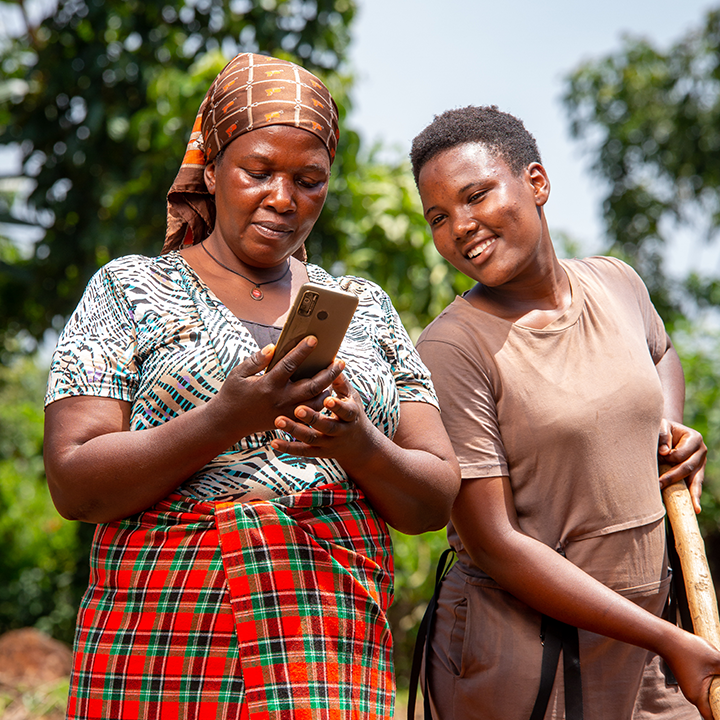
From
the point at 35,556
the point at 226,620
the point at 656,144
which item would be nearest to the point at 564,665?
the point at 226,620

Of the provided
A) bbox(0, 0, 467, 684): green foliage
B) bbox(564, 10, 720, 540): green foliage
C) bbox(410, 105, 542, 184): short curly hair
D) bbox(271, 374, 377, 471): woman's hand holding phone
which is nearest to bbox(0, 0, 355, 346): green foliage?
bbox(0, 0, 467, 684): green foliage

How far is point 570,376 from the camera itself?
1.98 meters

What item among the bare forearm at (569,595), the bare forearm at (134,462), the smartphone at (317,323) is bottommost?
the bare forearm at (569,595)

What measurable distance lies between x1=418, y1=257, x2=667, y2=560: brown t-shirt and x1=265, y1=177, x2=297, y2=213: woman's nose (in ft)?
1.70

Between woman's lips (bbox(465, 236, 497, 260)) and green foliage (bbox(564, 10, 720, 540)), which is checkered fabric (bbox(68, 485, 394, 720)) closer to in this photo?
woman's lips (bbox(465, 236, 497, 260))

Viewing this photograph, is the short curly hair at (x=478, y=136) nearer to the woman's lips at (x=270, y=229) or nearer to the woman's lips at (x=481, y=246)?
the woman's lips at (x=481, y=246)

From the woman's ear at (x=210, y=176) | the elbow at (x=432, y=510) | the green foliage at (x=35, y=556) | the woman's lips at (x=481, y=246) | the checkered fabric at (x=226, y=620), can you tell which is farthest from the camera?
the green foliage at (x=35, y=556)

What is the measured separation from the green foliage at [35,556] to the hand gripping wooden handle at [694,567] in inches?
227

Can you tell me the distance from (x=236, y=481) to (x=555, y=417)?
0.77 metres

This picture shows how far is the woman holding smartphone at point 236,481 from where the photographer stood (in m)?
1.46

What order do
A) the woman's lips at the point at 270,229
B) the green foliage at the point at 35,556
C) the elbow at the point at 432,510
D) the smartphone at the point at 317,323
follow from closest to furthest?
the smartphone at the point at 317,323, the elbow at the point at 432,510, the woman's lips at the point at 270,229, the green foliage at the point at 35,556

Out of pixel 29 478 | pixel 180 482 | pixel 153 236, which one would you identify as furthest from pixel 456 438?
pixel 29 478

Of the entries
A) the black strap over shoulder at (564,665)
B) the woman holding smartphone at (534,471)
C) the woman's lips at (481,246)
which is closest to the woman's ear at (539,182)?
the woman holding smartphone at (534,471)

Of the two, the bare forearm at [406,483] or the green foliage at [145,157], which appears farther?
the green foliage at [145,157]
